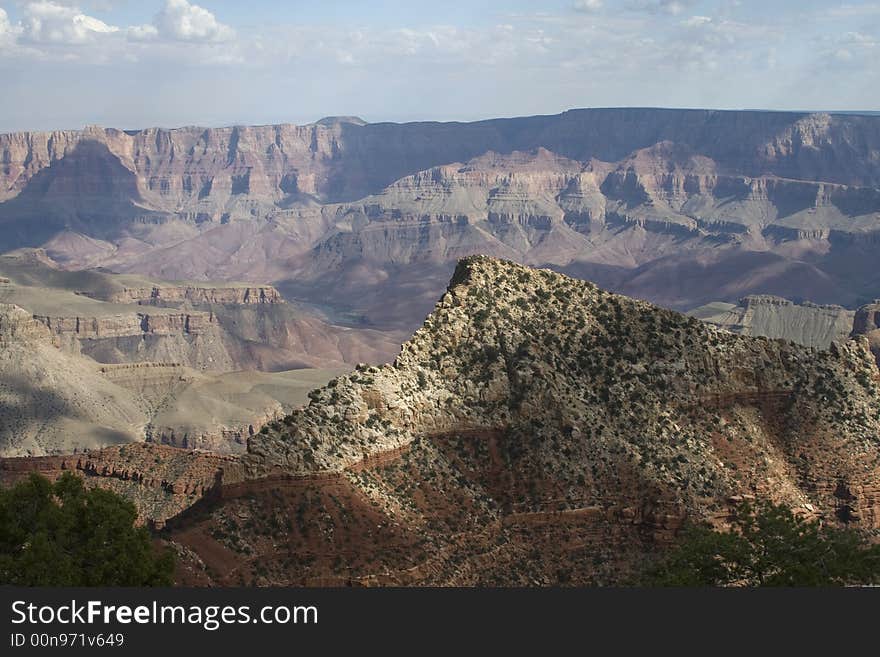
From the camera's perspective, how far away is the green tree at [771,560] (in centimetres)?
4366

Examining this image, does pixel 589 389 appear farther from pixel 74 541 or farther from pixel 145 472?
pixel 145 472

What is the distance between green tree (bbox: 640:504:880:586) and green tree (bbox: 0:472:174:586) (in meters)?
18.0

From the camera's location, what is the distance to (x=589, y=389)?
60188 mm

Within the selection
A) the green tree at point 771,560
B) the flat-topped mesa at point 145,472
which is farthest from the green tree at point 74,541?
the flat-topped mesa at point 145,472

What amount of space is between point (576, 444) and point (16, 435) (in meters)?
114

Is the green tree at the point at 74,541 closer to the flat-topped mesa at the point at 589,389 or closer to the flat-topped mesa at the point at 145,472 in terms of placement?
the flat-topped mesa at the point at 589,389

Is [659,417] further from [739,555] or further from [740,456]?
[739,555]

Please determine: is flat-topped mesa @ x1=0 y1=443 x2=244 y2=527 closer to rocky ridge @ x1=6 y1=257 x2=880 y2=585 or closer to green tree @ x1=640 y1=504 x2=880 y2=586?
rocky ridge @ x1=6 y1=257 x2=880 y2=585

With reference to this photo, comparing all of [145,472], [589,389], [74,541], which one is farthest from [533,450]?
[145,472]

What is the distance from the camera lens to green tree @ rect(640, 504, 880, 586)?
43.7 metres

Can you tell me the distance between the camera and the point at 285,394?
633ft

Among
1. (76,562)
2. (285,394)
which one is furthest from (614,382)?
(285,394)

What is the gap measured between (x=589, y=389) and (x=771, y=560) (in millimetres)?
16767

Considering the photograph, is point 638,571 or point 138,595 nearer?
point 138,595
